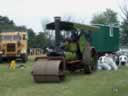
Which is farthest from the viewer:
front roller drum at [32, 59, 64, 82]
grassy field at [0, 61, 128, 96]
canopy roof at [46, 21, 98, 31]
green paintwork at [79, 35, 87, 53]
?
green paintwork at [79, 35, 87, 53]

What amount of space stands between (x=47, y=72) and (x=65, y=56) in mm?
2609

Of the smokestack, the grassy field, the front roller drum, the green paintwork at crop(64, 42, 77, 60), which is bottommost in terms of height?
the grassy field

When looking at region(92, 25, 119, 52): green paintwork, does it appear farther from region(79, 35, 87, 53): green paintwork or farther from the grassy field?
the grassy field

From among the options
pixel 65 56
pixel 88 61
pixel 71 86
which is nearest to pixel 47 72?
pixel 71 86

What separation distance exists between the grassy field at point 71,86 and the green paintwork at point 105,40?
663 inches

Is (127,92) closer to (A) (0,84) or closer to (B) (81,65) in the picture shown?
(A) (0,84)

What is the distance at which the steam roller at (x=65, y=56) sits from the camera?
1900 centimetres

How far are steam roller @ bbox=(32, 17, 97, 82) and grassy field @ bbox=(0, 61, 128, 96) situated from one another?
497 millimetres

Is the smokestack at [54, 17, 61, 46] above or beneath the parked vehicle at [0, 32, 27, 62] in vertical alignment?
above

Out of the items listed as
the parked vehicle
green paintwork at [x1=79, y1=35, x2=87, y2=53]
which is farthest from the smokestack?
the parked vehicle

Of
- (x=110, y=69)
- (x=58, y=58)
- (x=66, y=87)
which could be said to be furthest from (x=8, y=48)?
(x=66, y=87)

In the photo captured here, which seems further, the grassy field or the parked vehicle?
the parked vehicle

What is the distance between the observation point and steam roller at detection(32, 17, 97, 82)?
19.0 meters

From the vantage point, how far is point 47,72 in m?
18.9
